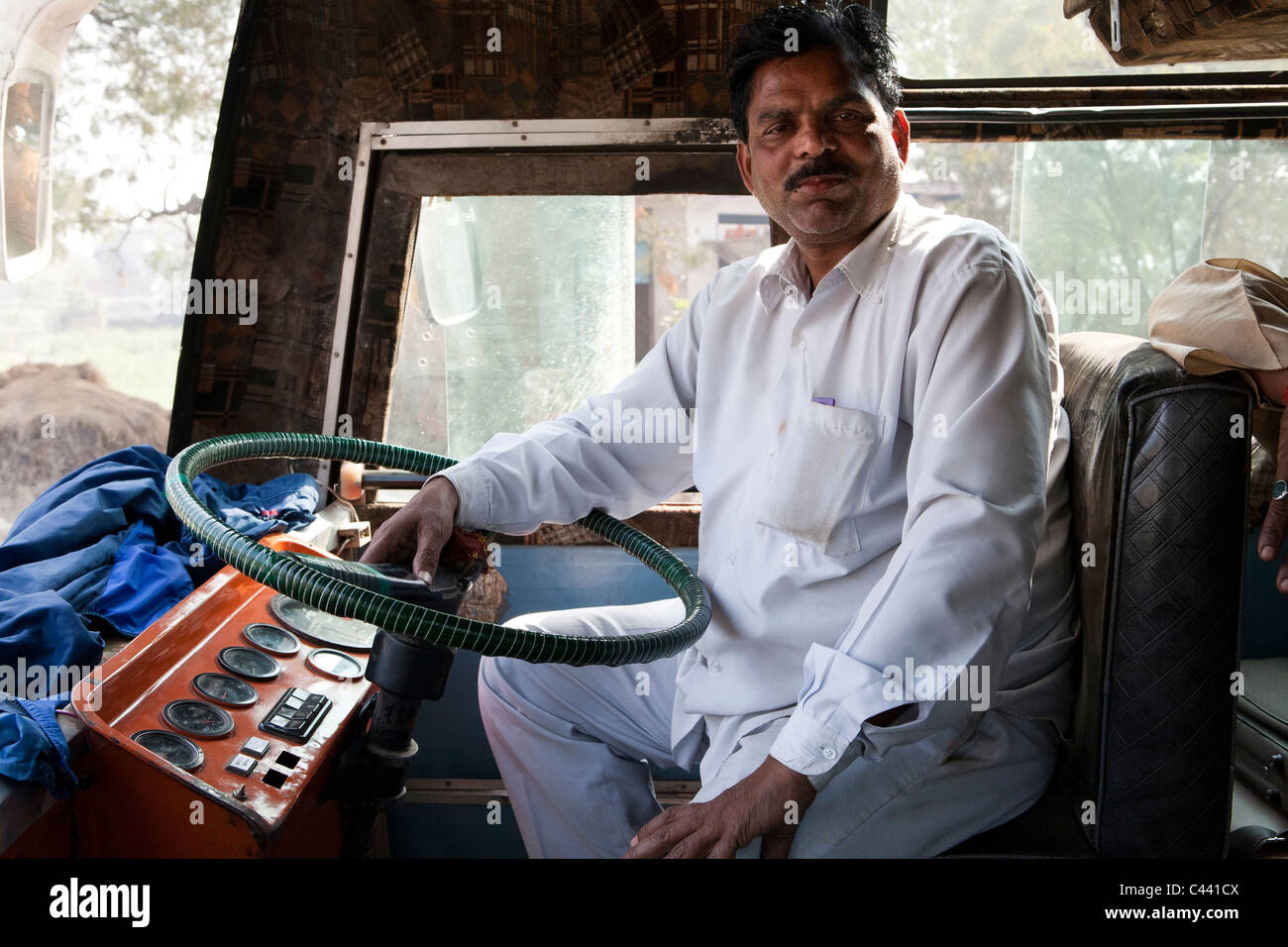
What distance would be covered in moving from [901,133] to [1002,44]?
0.79 metres

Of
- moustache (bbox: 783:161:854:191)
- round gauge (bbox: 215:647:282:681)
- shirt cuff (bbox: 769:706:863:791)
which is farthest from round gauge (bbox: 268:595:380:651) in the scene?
moustache (bbox: 783:161:854:191)

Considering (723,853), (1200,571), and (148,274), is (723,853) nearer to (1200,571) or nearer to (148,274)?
(1200,571)

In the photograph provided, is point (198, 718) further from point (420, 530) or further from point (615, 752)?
point (615, 752)

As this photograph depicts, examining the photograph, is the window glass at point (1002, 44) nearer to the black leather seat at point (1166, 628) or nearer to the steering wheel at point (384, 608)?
the black leather seat at point (1166, 628)

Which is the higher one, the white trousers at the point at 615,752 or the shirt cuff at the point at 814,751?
the shirt cuff at the point at 814,751

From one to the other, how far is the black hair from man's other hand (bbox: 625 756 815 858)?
1.16 m

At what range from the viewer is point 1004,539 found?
4.81 feet

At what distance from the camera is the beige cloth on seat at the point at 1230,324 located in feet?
5.41

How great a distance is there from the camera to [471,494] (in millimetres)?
1923

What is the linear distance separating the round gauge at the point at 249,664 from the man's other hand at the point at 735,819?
771 millimetres

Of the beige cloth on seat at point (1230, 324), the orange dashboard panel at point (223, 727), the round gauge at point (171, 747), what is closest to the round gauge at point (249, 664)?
the orange dashboard panel at point (223, 727)

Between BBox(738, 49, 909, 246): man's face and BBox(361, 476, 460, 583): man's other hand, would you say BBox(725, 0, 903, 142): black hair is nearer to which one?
BBox(738, 49, 909, 246): man's face

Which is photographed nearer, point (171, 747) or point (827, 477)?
point (171, 747)

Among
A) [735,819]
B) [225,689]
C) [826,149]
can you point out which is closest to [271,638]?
[225,689]
